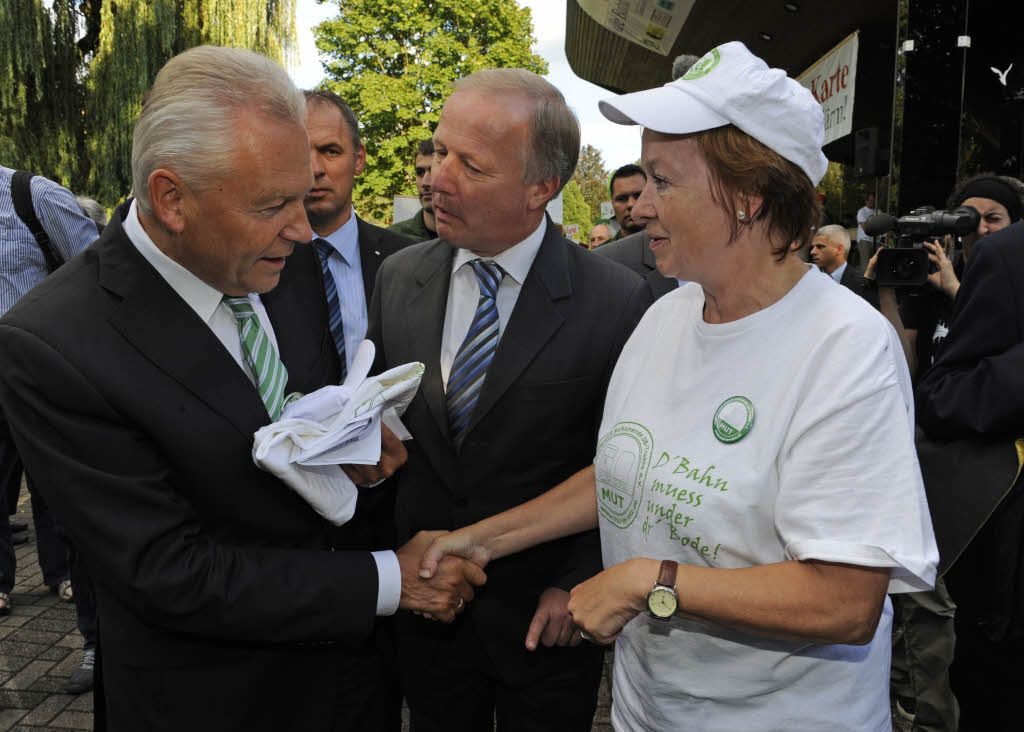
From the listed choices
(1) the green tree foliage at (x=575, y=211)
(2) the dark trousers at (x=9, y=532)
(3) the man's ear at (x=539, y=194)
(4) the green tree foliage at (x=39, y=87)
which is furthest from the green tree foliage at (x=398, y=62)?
(3) the man's ear at (x=539, y=194)

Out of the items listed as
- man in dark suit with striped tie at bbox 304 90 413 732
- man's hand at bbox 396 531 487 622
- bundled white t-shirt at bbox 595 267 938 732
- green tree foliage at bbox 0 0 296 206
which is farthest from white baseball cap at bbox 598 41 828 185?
green tree foliage at bbox 0 0 296 206

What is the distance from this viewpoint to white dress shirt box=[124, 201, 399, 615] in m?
1.63

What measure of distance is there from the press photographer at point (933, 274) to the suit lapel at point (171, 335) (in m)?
3.06

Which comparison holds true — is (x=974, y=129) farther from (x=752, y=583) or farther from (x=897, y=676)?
(x=752, y=583)

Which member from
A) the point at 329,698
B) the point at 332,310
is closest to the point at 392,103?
the point at 332,310

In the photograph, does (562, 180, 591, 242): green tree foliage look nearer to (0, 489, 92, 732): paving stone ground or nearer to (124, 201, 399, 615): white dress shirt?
(0, 489, 92, 732): paving stone ground

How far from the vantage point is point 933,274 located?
3.73m

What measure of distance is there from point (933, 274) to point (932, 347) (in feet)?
1.18

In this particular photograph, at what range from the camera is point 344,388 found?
1.79m

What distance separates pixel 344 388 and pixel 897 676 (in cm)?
329

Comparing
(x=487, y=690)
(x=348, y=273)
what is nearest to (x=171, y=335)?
(x=487, y=690)

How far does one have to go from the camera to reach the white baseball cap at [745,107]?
1494 millimetres

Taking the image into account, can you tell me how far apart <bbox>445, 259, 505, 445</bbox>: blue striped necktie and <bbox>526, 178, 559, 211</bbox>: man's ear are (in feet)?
1.14

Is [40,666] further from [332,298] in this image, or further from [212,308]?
[212,308]
